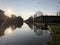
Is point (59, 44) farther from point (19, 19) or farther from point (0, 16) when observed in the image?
point (19, 19)

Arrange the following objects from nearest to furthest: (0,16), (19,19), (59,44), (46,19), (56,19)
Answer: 1. (59,44)
2. (56,19)
3. (46,19)
4. (0,16)
5. (19,19)

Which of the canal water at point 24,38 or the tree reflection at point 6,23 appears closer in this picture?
the canal water at point 24,38

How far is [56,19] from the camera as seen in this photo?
3686 inches

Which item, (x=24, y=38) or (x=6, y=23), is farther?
(x=6, y=23)

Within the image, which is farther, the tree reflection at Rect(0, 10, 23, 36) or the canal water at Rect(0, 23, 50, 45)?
the tree reflection at Rect(0, 10, 23, 36)

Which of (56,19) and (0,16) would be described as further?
(0,16)

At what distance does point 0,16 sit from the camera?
132 metres

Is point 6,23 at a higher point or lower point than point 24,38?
lower

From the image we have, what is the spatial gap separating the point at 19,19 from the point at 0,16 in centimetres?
4159

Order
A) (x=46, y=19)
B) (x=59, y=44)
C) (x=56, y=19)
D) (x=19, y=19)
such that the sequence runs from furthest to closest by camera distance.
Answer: (x=19, y=19)
(x=46, y=19)
(x=56, y=19)
(x=59, y=44)

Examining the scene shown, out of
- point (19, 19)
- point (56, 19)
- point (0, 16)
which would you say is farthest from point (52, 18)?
point (19, 19)

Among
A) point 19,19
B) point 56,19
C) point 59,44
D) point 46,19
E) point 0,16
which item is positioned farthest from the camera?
point 19,19

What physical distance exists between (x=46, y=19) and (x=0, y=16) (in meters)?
47.9

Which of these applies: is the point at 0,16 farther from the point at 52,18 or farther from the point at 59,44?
the point at 59,44
